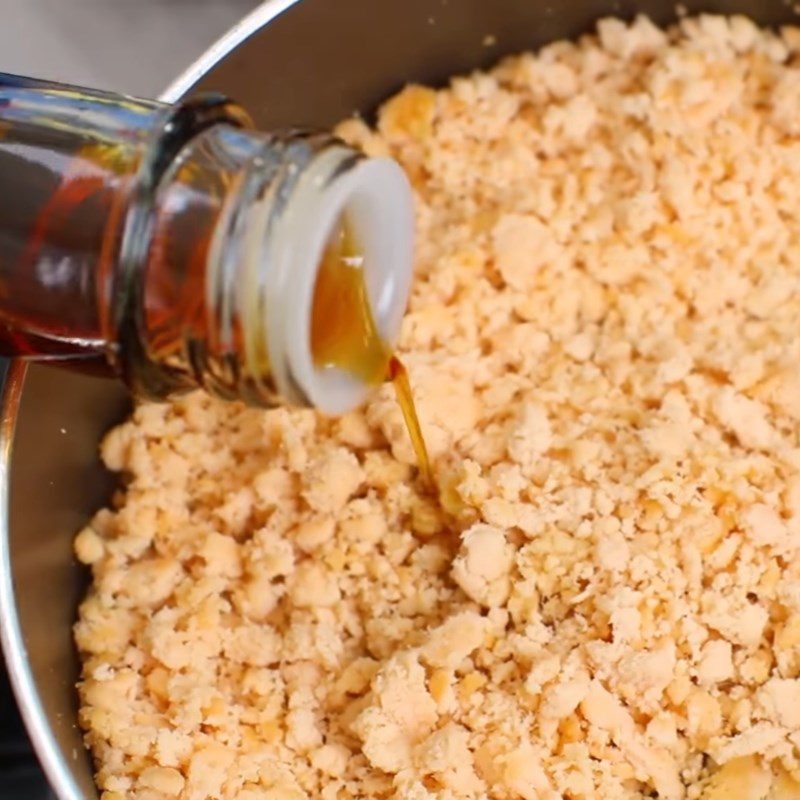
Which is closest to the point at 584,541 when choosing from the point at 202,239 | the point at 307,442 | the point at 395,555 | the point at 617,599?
the point at 617,599

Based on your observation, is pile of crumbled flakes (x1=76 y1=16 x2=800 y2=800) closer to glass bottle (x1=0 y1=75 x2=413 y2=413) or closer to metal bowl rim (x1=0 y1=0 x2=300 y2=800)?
metal bowl rim (x1=0 y1=0 x2=300 y2=800)

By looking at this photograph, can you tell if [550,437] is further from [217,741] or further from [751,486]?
[217,741]

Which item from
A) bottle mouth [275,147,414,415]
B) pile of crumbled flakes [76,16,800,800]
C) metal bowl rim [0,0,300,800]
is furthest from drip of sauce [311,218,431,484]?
metal bowl rim [0,0,300,800]

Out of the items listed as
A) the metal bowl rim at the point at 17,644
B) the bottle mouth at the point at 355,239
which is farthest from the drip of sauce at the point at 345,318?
the metal bowl rim at the point at 17,644

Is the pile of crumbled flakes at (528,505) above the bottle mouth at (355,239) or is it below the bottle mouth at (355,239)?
below

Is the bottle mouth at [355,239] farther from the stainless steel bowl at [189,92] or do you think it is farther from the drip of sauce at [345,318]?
the stainless steel bowl at [189,92]

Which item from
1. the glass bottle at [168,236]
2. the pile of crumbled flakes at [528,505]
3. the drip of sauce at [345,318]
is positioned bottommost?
the pile of crumbled flakes at [528,505]

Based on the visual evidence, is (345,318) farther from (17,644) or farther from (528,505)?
(17,644)

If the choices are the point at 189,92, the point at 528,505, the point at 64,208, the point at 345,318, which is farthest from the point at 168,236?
the point at 528,505
